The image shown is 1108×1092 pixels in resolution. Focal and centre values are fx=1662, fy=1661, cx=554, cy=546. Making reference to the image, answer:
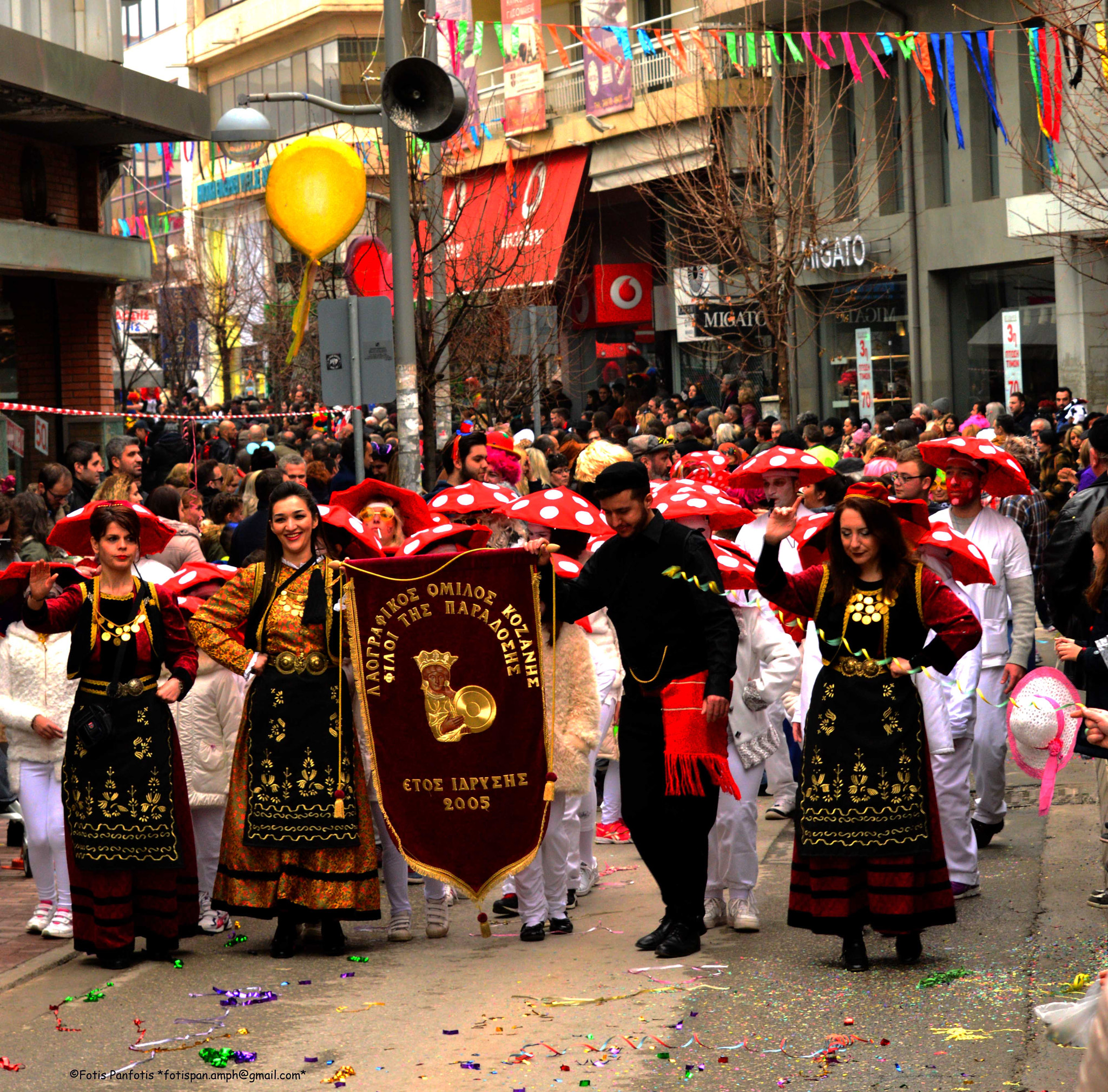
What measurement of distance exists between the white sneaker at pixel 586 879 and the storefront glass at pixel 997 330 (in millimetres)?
17882

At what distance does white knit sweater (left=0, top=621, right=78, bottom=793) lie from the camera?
7633mm

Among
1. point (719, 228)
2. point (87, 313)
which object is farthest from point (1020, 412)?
point (87, 313)

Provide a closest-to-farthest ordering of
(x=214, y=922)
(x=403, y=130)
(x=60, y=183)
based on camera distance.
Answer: (x=214, y=922) → (x=403, y=130) → (x=60, y=183)

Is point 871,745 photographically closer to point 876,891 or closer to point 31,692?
point 876,891

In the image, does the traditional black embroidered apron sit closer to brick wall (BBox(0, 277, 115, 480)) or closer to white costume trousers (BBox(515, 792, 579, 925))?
white costume trousers (BBox(515, 792, 579, 925))

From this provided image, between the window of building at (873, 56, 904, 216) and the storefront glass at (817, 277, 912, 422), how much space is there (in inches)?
51.7

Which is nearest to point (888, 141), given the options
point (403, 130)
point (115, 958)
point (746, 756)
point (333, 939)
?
point (403, 130)

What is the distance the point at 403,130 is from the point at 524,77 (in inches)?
890

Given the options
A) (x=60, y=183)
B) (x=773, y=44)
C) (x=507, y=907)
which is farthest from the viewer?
(x=773, y=44)

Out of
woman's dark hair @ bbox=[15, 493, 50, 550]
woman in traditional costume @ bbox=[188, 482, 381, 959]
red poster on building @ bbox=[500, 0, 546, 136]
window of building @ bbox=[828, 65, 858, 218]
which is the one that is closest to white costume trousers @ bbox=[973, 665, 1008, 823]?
woman in traditional costume @ bbox=[188, 482, 381, 959]

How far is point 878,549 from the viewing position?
6637 millimetres

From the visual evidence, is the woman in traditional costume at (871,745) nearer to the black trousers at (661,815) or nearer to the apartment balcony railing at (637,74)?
the black trousers at (661,815)

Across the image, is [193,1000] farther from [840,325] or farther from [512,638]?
[840,325]

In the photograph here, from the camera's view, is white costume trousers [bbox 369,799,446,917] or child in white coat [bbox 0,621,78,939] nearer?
white costume trousers [bbox 369,799,446,917]
